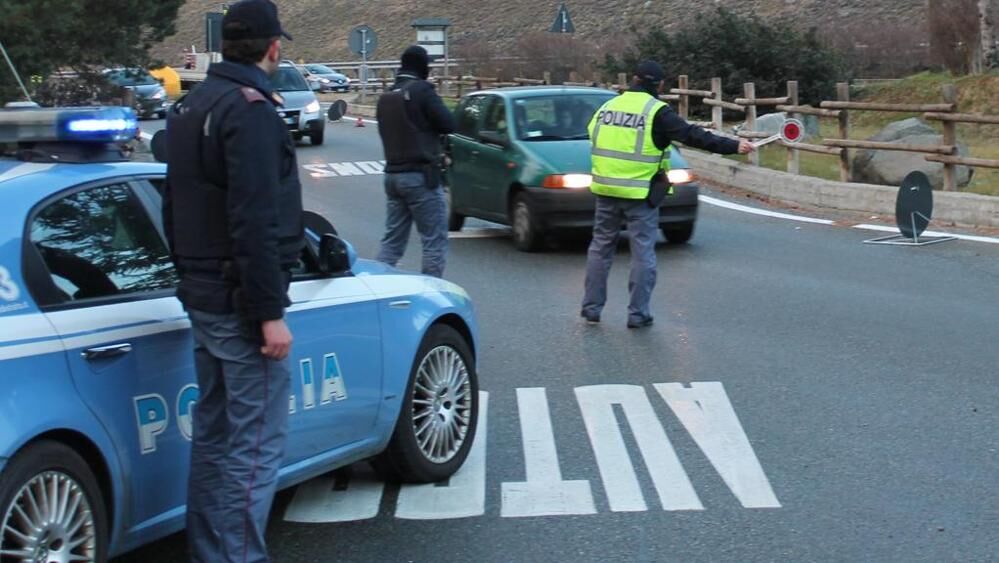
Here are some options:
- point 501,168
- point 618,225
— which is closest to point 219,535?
point 618,225

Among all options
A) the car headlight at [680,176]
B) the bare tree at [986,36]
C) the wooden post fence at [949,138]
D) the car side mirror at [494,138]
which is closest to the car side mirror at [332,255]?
the car headlight at [680,176]

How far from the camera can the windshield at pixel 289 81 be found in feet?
89.5

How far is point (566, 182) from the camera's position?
12977 mm

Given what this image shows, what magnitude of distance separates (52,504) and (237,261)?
877mm

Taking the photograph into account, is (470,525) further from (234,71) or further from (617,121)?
(617,121)

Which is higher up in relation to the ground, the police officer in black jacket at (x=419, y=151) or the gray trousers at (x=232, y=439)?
the police officer in black jacket at (x=419, y=151)

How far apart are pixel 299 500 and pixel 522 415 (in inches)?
67.6

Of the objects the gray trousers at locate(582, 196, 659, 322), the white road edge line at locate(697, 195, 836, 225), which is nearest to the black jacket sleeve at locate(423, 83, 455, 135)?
the gray trousers at locate(582, 196, 659, 322)

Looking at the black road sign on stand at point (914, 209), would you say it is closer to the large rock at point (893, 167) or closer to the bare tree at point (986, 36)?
the large rock at point (893, 167)

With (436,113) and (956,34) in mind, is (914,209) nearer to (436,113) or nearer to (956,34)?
(436,113)

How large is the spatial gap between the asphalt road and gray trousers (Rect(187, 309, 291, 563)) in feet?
2.55

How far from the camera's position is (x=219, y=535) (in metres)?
4.47

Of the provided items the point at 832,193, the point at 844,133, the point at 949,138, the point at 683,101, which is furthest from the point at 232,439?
the point at 683,101

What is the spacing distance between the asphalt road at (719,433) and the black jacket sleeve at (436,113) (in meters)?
1.43
